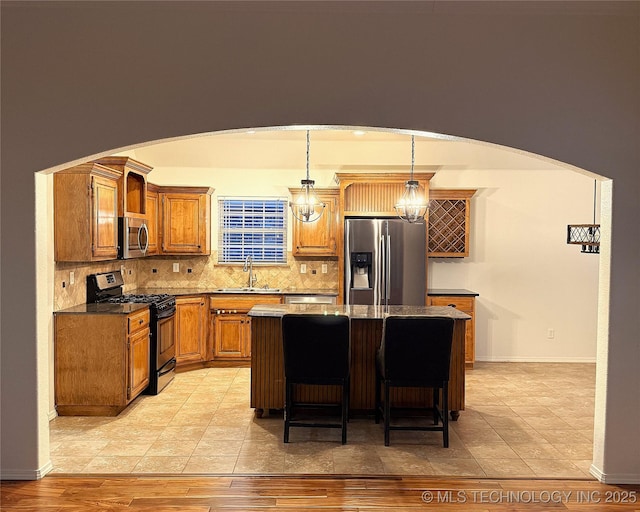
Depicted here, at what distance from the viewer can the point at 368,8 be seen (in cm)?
348

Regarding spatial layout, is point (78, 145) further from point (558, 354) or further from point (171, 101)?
point (558, 354)

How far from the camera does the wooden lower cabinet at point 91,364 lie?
481cm

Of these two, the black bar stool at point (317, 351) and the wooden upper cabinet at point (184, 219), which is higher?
the wooden upper cabinet at point (184, 219)

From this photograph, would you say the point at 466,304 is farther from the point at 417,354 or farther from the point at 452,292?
the point at 417,354

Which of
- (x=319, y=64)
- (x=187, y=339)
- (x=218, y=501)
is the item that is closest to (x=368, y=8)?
(x=319, y=64)

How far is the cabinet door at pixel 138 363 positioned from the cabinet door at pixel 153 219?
162cm

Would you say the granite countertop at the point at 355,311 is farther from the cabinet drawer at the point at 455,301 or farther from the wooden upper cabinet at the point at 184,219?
the wooden upper cabinet at the point at 184,219

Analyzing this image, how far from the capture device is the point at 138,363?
5.17m

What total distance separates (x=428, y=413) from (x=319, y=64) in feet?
9.87

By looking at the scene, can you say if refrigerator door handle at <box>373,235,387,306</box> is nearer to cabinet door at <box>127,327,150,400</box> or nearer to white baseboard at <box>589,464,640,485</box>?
cabinet door at <box>127,327,150,400</box>

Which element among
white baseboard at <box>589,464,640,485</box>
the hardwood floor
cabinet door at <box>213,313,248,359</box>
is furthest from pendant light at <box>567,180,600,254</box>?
cabinet door at <box>213,313,248,359</box>

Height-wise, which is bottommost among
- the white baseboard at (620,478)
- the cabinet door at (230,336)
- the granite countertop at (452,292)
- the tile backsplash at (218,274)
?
the white baseboard at (620,478)

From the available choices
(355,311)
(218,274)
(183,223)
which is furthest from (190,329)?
(355,311)

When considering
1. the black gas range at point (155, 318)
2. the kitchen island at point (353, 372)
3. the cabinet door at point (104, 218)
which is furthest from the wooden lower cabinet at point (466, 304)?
the cabinet door at point (104, 218)
